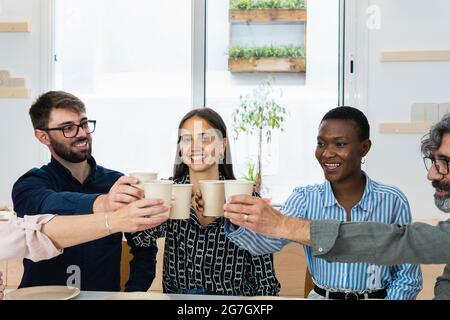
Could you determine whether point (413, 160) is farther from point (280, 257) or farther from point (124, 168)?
point (124, 168)

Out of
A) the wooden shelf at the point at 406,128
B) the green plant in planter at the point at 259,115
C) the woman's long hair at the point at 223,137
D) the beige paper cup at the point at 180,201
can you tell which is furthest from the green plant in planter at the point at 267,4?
the beige paper cup at the point at 180,201

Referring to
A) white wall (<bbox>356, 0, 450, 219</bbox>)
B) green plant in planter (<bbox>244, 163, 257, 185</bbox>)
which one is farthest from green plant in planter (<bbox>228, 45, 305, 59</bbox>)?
green plant in planter (<bbox>244, 163, 257, 185</bbox>)

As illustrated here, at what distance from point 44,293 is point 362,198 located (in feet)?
1.66

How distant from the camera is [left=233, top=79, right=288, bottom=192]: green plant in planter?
Answer: 5.64ft

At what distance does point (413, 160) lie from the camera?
5.20 feet

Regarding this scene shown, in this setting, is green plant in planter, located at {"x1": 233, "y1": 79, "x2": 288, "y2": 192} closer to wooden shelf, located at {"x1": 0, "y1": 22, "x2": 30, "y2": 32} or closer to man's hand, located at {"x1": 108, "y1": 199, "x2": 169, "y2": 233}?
wooden shelf, located at {"x1": 0, "y1": 22, "x2": 30, "y2": 32}

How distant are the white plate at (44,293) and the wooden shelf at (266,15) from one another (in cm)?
123

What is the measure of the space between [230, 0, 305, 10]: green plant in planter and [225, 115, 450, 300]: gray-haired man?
4.08 feet

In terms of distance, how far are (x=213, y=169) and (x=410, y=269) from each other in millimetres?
349

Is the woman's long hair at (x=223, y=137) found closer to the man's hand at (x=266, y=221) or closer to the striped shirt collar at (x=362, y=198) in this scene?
the striped shirt collar at (x=362, y=198)

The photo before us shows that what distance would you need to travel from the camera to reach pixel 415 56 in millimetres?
1576

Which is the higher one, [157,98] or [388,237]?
[157,98]

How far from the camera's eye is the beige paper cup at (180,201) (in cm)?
66

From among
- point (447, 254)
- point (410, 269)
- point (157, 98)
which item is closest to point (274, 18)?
point (157, 98)
